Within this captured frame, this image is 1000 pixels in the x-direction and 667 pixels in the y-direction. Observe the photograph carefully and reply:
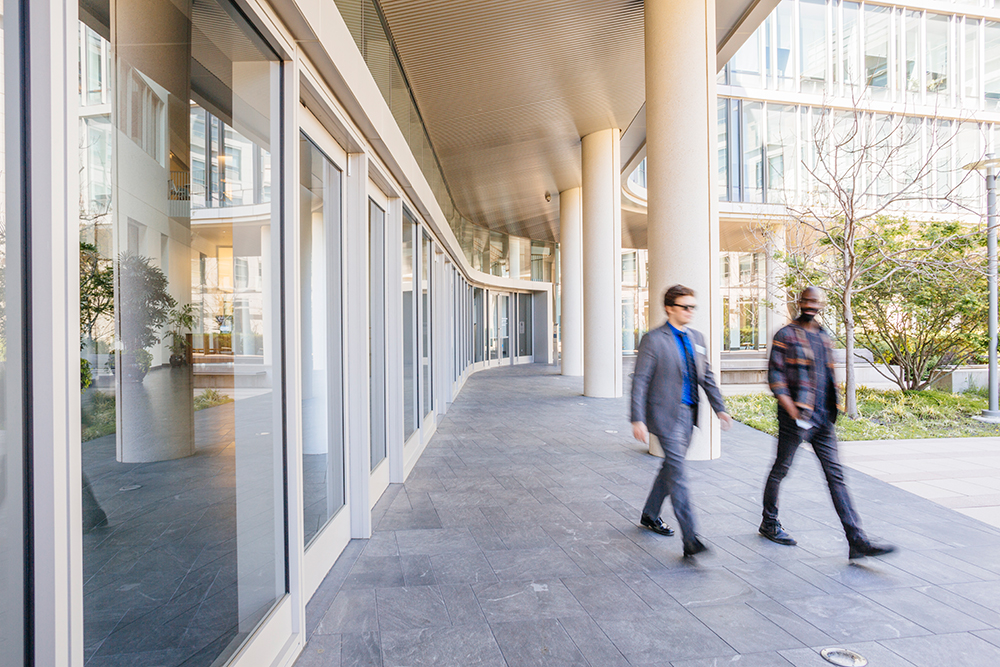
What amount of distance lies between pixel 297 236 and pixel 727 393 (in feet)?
41.9

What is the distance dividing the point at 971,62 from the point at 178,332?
28127 mm

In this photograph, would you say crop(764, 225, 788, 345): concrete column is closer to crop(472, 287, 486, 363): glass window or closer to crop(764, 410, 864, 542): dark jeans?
crop(764, 410, 864, 542): dark jeans

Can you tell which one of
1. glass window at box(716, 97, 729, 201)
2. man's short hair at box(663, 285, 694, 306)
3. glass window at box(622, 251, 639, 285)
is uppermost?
glass window at box(716, 97, 729, 201)

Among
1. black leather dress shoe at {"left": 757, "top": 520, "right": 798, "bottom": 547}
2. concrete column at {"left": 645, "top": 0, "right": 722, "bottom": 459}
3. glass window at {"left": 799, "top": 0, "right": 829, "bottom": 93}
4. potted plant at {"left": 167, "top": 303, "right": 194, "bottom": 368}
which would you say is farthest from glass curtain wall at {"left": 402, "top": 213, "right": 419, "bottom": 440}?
glass window at {"left": 799, "top": 0, "right": 829, "bottom": 93}

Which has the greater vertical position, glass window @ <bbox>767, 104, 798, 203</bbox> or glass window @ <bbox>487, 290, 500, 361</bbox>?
glass window @ <bbox>767, 104, 798, 203</bbox>

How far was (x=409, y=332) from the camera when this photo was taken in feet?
22.8

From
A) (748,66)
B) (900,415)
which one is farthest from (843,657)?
(748,66)

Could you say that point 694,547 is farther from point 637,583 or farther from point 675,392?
point 675,392

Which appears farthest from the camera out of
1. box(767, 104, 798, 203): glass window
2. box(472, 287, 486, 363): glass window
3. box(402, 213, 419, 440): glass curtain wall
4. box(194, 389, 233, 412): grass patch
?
box(767, 104, 798, 203): glass window

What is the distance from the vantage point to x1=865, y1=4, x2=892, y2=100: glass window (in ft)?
69.6

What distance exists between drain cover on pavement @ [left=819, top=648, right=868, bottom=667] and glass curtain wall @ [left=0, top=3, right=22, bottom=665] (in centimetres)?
294

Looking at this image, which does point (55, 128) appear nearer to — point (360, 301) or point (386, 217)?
point (360, 301)

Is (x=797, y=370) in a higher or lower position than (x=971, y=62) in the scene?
lower

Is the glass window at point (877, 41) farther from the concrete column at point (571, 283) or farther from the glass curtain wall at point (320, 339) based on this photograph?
the glass curtain wall at point (320, 339)
